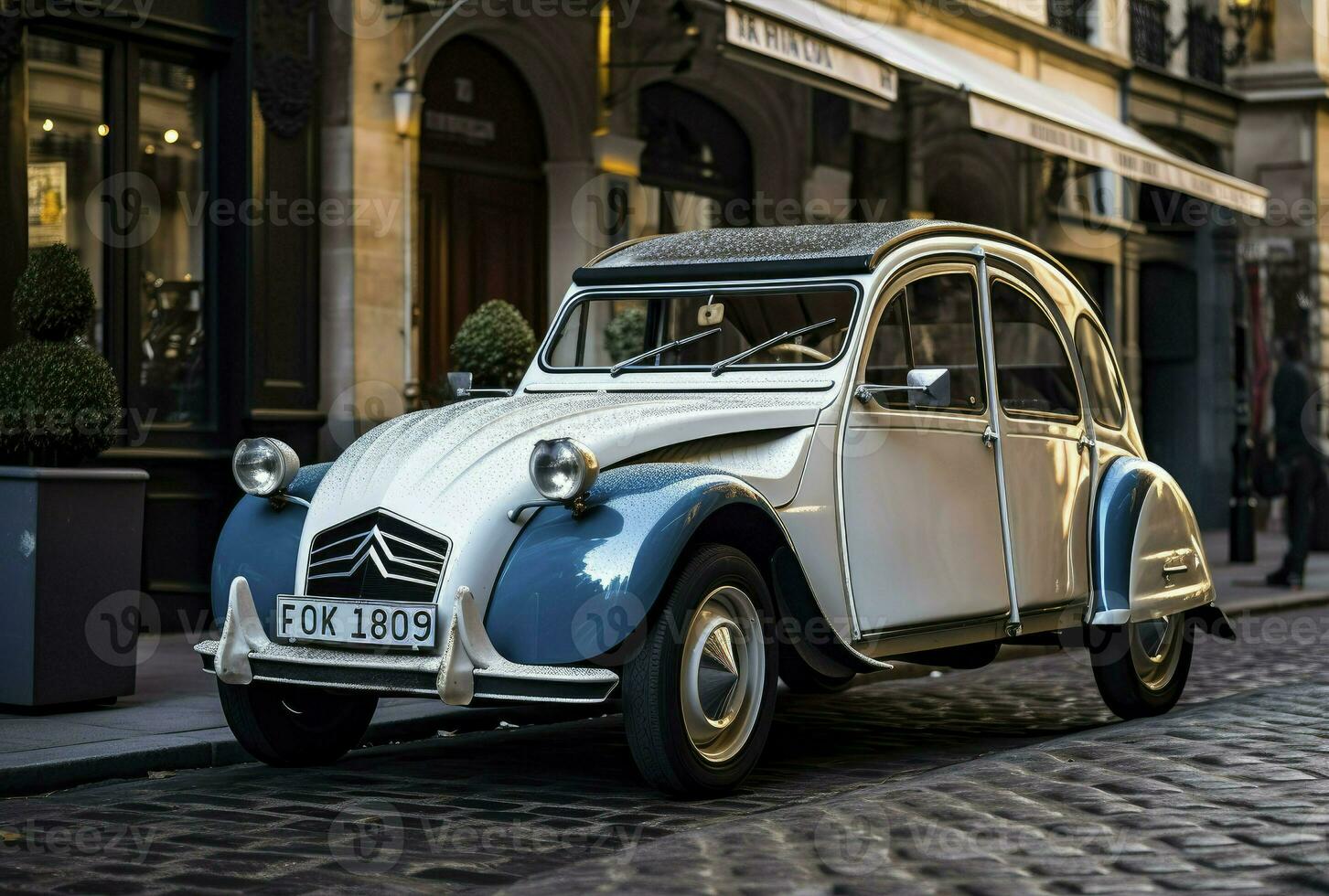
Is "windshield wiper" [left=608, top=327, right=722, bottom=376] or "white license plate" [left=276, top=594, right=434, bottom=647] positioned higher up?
"windshield wiper" [left=608, top=327, right=722, bottom=376]

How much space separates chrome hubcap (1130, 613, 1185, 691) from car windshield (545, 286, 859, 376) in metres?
2.23

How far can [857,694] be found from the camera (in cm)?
A: 945

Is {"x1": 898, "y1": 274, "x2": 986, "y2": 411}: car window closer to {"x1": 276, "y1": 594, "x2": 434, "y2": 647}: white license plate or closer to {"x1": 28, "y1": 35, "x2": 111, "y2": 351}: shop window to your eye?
{"x1": 276, "y1": 594, "x2": 434, "y2": 647}: white license plate

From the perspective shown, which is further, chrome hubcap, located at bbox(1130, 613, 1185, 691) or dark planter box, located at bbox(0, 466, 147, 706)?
chrome hubcap, located at bbox(1130, 613, 1185, 691)

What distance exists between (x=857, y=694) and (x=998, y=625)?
86.9 inches

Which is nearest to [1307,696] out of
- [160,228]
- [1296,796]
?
[1296,796]

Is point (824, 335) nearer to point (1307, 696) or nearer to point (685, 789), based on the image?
point (685, 789)
